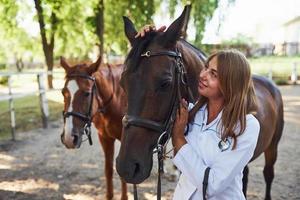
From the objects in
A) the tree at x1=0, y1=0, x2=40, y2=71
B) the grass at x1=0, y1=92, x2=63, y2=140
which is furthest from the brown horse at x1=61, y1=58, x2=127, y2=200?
the grass at x1=0, y1=92, x2=63, y2=140

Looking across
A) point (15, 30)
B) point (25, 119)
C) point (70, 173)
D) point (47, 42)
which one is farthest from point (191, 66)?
point (15, 30)

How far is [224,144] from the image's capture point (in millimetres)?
1633

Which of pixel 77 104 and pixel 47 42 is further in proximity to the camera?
pixel 47 42

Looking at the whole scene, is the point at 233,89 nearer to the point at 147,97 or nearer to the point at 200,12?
the point at 147,97

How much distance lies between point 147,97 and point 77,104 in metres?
2.27

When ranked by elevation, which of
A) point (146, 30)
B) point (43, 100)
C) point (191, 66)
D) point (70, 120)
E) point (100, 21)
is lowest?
point (43, 100)

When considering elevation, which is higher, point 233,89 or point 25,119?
point 233,89

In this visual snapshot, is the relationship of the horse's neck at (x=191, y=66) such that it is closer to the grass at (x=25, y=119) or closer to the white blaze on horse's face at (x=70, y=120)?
the white blaze on horse's face at (x=70, y=120)

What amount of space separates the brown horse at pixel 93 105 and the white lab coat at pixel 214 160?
2.14 m

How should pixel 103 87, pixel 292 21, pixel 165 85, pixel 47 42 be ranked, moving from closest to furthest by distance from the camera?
pixel 165 85 → pixel 103 87 → pixel 47 42 → pixel 292 21

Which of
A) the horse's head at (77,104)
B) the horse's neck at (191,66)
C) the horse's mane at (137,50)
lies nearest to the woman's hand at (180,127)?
the horse's mane at (137,50)

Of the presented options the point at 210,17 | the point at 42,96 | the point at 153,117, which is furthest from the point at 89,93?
the point at 210,17

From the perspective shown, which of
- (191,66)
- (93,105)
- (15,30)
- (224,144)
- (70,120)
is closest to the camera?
(224,144)

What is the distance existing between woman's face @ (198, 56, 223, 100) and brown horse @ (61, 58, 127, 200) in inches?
82.7
